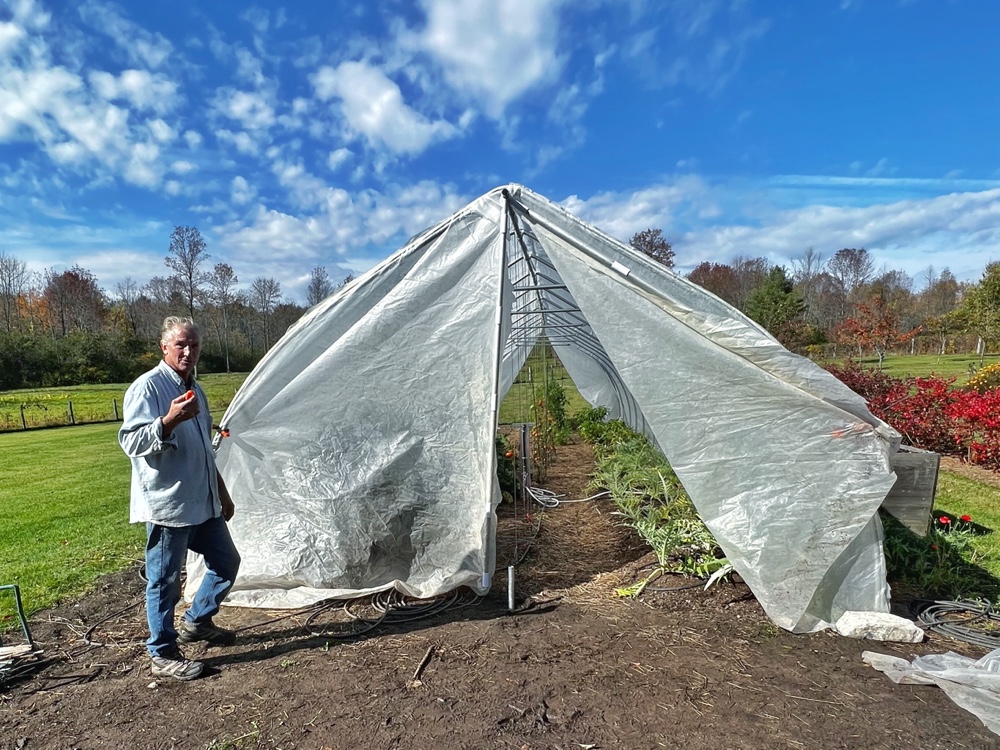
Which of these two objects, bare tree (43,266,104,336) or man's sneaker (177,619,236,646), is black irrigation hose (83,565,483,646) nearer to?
man's sneaker (177,619,236,646)

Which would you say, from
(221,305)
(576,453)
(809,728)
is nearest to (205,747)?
(809,728)

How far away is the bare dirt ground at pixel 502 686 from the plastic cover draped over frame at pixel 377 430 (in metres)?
0.37

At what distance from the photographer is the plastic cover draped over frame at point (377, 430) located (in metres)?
3.33

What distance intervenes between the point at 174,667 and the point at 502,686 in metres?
1.64

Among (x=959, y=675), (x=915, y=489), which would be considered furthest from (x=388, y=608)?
(x=915, y=489)

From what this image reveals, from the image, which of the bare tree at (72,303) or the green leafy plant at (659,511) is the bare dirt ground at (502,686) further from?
the bare tree at (72,303)

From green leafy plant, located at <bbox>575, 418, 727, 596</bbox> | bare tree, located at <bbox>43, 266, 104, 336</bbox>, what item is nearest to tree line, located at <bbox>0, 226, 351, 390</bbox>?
bare tree, located at <bbox>43, 266, 104, 336</bbox>

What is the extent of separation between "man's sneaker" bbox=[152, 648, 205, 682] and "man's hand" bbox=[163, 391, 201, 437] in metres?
1.18

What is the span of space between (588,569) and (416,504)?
145 centimetres

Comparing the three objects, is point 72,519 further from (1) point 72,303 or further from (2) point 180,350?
(1) point 72,303

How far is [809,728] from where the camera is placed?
2104 millimetres

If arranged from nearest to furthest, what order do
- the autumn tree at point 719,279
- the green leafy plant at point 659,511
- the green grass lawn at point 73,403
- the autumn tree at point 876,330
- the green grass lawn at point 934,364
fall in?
the green leafy plant at point 659,511
the green grass lawn at point 73,403
the autumn tree at point 876,330
the green grass lawn at point 934,364
the autumn tree at point 719,279

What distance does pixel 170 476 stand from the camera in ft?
8.32

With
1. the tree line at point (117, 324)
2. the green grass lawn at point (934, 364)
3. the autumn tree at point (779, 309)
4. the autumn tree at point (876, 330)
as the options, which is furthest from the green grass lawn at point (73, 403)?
the green grass lawn at point (934, 364)
